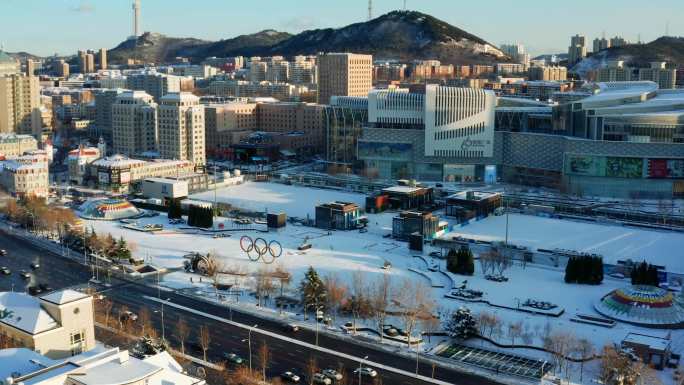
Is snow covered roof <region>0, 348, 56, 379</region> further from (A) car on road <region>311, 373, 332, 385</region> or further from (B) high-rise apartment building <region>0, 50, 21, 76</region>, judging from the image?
(B) high-rise apartment building <region>0, 50, 21, 76</region>

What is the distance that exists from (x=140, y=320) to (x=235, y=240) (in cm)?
1576

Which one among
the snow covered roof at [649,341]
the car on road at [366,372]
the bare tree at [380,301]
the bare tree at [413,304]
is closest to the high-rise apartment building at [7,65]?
the bare tree at [380,301]

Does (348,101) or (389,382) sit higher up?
(348,101)

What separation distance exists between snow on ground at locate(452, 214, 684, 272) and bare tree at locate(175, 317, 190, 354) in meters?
21.9

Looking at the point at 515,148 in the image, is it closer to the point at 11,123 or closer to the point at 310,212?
the point at 310,212

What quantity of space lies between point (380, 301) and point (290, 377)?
697 centimetres

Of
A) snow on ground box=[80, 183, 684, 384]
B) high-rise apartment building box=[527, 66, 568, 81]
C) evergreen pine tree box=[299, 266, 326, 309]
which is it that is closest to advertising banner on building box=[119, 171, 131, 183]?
snow on ground box=[80, 183, 684, 384]

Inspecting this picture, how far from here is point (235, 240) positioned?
160 feet

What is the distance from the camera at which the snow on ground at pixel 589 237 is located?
44.2 meters

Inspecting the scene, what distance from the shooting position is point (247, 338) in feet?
103

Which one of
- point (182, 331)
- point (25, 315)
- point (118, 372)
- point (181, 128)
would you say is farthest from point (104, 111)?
point (118, 372)

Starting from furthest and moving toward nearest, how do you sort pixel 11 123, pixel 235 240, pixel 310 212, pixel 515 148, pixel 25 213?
pixel 11 123
pixel 515 148
pixel 310 212
pixel 25 213
pixel 235 240

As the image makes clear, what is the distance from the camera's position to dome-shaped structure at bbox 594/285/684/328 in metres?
32.9

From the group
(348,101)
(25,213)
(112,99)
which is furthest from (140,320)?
(112,99)
